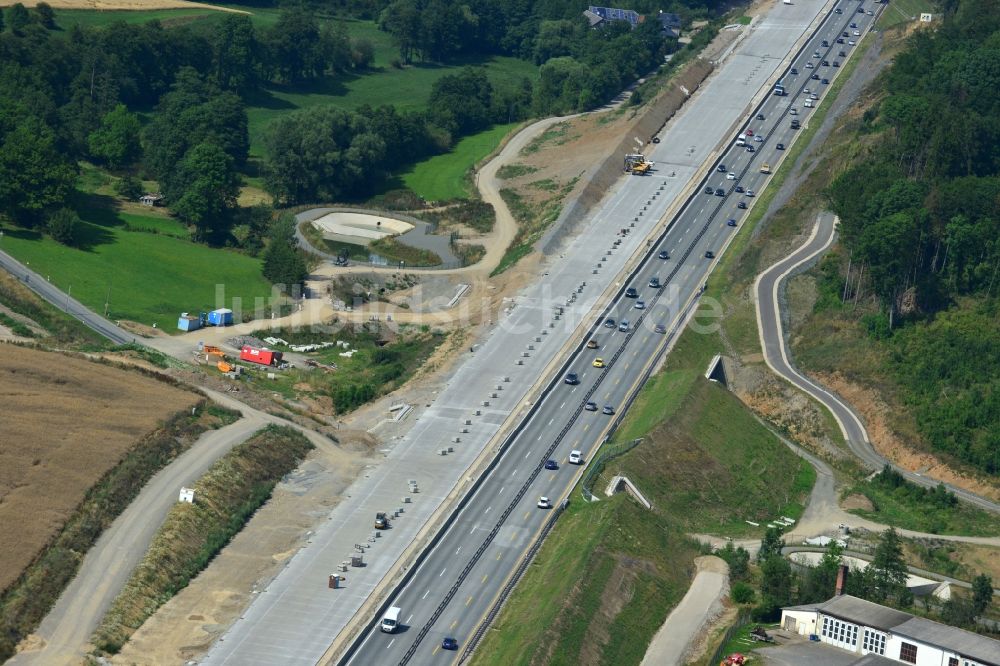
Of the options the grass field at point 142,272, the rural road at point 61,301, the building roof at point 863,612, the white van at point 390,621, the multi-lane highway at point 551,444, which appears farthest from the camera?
the grass field at point 142,272

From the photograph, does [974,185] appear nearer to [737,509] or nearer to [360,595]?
[737,509]

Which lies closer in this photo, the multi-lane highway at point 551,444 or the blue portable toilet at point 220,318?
the multi-lane highway at point 551,444

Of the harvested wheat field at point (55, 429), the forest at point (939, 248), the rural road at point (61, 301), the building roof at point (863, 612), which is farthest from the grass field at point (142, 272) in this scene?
the building roof at point (863, 612)

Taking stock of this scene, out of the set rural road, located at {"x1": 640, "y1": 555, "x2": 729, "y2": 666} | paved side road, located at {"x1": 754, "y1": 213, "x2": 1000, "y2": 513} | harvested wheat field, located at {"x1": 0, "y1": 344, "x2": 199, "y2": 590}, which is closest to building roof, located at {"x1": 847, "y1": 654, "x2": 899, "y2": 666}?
rural road, located at {"x1": 640, "y1": 555, "x2": 729, "y2": 666}

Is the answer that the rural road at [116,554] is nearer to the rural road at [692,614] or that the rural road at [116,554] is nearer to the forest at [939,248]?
the rural road at [692,614]

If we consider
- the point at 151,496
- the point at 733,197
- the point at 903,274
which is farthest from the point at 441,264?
the point at 151,496

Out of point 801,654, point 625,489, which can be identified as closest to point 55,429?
point 625,489
